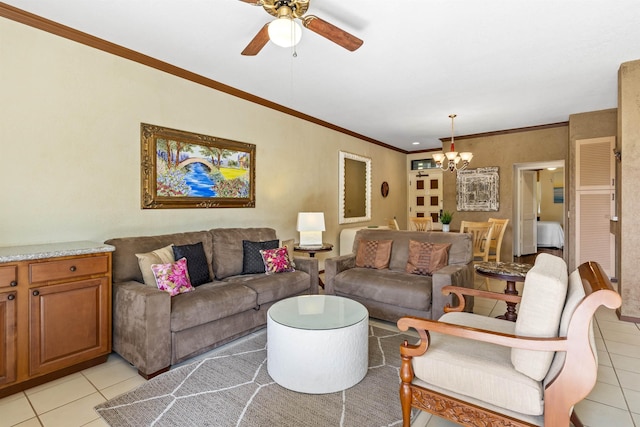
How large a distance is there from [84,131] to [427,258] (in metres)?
3.43

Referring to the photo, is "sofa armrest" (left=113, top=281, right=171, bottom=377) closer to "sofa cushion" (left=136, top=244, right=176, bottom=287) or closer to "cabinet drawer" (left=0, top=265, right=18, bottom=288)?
"sofa cushion" (left=136, top=244, right=176, bottom=287)

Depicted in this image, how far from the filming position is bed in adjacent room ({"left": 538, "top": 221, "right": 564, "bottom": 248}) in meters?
8.27

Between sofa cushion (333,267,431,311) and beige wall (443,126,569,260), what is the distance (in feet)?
12.5

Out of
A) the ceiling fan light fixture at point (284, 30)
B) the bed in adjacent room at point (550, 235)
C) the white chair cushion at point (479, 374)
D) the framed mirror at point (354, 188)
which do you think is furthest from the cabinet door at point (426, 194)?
the ceiling fan light fixture at point (284, 30)

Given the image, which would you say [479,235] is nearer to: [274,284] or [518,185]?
[518,185]

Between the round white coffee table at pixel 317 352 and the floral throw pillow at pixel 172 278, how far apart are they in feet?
2.92

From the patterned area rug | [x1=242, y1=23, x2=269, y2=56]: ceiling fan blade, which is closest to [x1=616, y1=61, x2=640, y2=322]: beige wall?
the patterned area rug

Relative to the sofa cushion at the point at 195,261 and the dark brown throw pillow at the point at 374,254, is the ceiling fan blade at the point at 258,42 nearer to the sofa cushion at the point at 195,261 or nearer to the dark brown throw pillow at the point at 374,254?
the sofa cushion at the point at 195,261

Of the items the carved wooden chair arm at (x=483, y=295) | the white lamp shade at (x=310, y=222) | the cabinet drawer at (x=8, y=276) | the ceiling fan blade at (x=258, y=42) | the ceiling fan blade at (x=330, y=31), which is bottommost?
the carved wooden chair arm at (x=483, y=295)

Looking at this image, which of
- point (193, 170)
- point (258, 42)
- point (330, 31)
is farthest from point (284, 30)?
point (193, 170)

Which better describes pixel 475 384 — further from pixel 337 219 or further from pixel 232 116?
pixel 337 219

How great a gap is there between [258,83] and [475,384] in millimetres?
3538

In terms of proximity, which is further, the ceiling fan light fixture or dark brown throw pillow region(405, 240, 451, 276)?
dark brown throw pillow region(405, 240, 451, 276)

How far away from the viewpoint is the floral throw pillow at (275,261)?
11.3ft
